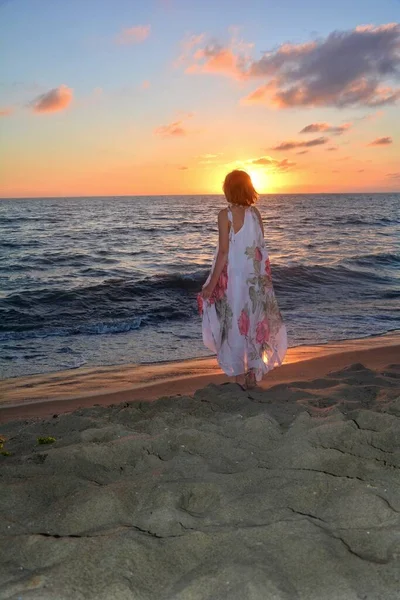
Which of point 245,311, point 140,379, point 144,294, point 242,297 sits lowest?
point 140,379

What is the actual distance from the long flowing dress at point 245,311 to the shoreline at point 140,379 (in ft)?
1.24

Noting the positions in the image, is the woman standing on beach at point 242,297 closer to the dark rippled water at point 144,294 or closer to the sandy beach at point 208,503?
the sandy beach at point 208,503

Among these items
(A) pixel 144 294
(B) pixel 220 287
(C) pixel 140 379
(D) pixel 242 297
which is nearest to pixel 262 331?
(D) pixel 242 297

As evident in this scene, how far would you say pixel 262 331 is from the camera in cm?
513

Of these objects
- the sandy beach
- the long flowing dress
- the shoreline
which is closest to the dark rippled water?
the shoreline

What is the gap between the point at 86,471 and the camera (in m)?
2.93

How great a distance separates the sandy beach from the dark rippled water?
12.9 ft

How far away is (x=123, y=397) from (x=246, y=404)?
1.91 metres

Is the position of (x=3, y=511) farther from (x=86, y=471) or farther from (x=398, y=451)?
(x=398, y=451)

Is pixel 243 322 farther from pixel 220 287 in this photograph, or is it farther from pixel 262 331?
pixel 220 287

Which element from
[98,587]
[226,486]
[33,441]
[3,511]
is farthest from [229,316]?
[98,587]

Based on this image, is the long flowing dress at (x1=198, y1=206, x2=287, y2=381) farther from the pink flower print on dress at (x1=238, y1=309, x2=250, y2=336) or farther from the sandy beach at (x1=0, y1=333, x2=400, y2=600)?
the sandy beach at (x1=0, y1=333, x2=400, y2=600)

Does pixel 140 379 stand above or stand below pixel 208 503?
below

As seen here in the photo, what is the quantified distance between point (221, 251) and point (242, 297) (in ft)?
1.64
